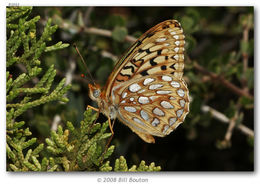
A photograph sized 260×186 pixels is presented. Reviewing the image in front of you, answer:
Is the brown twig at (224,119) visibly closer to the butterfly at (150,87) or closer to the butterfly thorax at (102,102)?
the butterfly at (150,87)

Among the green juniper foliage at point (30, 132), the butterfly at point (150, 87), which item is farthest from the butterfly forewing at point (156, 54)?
the green juniper foliage at point (30, 132)

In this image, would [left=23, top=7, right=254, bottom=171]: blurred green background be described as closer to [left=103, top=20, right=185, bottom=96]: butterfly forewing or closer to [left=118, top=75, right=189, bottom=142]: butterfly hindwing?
[left=118, top=75, right=189, bottom=142]: butterfly hindwing

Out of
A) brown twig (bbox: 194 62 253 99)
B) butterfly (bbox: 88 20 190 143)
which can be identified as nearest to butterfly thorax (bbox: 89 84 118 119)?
butterfly (bbox: 88 20 190 143)

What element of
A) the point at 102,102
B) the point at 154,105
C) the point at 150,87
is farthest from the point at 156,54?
the point at 102,102

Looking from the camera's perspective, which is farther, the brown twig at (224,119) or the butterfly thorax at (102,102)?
the brown twig at (224,119)
